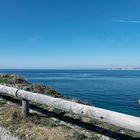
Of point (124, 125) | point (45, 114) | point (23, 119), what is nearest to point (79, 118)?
point (45, 114)

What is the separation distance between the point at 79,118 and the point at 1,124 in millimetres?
2252

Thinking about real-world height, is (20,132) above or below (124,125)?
below

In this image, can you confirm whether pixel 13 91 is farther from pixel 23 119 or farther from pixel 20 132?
pixel 20 132

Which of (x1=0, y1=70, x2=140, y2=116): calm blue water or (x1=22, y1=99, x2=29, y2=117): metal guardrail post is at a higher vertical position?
(x1=22, y1=99, x2=29, y2=117): metal guardrail post

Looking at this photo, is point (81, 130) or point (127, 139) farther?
point (81, 130)

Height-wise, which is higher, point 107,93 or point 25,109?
point 25,109

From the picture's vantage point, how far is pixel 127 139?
6.25 m

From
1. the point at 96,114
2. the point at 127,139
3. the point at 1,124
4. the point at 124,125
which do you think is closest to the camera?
the point at 124,125

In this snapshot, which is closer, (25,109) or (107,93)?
(25,109)

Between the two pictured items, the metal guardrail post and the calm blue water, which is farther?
the calm blue water

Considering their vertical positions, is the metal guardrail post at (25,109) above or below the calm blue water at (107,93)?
above

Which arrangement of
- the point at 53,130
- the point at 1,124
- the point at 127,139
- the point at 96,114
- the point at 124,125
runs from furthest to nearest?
the point at 1,124
the point at 53,130
the point at 127,139
the point at 96,114
the point at 124,125

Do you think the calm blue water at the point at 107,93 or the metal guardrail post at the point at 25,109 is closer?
the metal guardrail post at the point at 25,109

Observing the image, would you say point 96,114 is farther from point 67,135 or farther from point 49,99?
point 49,99
